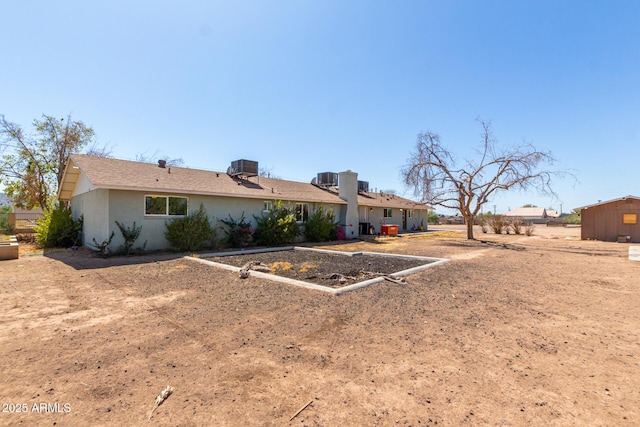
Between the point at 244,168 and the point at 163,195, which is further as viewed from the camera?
the point at 244,168

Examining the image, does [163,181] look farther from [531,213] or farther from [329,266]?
[531,213]

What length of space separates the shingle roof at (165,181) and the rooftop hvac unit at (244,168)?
456mm

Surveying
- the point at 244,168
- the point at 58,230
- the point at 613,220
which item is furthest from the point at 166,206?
the point at 613,220

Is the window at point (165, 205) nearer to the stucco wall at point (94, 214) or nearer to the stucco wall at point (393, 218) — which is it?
the stucco wall at point (94, 214)

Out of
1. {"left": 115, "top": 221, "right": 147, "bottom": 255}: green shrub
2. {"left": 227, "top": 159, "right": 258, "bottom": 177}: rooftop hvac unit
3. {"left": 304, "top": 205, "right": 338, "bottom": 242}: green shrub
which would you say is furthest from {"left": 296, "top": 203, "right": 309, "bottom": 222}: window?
{"left": 115, "top": 221, "right": 147, "bottom": 255}: green shrub

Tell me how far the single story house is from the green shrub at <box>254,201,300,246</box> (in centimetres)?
67

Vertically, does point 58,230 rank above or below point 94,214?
below

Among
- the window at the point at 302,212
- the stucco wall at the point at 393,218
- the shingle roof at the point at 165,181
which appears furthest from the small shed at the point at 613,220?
the window at the point at 302,212

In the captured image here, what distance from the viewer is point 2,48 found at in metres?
10.6

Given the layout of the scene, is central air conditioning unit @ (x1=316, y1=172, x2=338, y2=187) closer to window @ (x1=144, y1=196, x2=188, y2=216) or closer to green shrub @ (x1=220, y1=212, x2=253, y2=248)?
green shrub @ (x1=220, y1=212, x2=253, y2=248)

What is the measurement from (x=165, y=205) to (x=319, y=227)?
822 cm

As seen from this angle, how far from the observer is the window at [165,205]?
11580 mm

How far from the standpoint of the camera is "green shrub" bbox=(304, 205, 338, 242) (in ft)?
55.3

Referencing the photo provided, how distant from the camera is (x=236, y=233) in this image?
1340 centimetres
